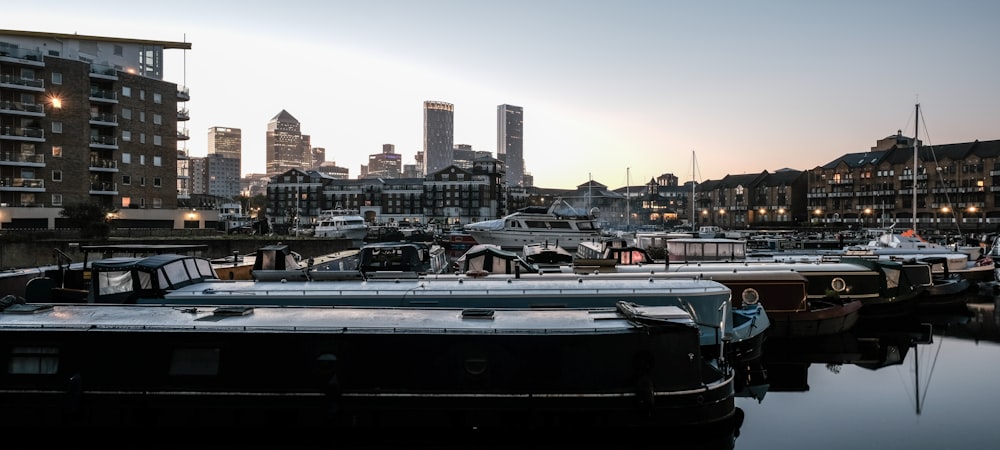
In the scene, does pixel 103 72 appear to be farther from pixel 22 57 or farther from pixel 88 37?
pixel 88 37

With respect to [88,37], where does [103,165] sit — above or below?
below

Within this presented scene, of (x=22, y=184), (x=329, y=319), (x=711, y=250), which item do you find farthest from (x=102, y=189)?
(x=329, y=319)

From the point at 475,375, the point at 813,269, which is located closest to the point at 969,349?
the point at 813,269

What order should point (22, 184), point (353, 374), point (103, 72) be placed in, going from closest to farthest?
point (353, 374)
point (22, 184)
point (103, 72)

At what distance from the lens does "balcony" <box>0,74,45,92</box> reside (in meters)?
61.8

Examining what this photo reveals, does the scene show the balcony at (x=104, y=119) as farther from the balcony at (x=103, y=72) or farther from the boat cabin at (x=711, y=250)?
the boat cabin at (x=711, y=250)

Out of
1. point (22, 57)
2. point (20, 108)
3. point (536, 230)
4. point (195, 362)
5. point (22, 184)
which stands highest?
point (22, 57)

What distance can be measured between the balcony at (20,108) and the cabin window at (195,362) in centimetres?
6751

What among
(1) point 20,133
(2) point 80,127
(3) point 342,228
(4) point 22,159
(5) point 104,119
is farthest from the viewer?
(3) point 342,228

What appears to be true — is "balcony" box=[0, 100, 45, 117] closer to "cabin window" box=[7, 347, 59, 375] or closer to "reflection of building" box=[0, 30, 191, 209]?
"reflection of building" box=[0, 30, 191, 209]

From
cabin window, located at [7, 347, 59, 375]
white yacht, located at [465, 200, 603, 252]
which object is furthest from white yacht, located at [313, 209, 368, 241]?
cabin window, located at [7, 347, 59, 375]

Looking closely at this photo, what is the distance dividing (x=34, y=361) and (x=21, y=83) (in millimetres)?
67617

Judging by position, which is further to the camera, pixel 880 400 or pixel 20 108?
pixel 20 108

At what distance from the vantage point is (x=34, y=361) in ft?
38.8
